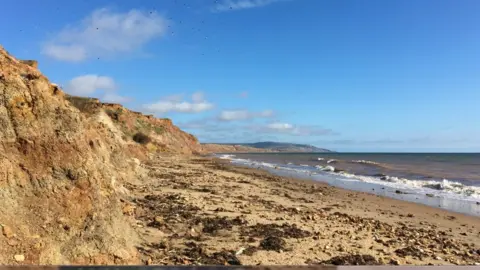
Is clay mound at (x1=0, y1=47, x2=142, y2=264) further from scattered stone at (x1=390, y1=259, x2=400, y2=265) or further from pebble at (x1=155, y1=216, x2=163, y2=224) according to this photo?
scattered stone at (x1=390, y1=259, x2=400, y2=265)

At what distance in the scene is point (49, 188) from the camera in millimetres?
5914


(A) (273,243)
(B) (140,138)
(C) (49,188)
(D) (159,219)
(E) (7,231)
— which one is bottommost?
(A) (273,243)

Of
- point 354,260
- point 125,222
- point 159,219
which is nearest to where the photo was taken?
point 125,222

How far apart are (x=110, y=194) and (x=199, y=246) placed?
7.40 feet

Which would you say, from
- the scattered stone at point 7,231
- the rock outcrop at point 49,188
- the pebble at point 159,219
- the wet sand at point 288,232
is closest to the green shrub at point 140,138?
the wet sand at point 288,232

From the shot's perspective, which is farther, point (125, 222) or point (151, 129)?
point (151, 129)

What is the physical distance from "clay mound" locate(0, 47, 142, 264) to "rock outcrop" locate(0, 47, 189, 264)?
0.01 meters

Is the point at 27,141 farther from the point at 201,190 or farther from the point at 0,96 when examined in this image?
the point at 201,190

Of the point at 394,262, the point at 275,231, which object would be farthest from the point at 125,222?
the point at 394,262

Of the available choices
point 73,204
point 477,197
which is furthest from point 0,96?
point 477,197

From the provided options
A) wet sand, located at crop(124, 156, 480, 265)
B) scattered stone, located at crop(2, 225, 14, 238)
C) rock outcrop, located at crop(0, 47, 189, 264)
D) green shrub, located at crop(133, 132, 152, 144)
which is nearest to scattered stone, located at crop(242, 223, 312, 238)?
wet sand, located at crop(124, 156, 480, 265)

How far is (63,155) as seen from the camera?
6.33 metres

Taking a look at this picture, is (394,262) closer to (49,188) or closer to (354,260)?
(354,260)

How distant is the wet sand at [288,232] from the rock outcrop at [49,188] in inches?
40.0
